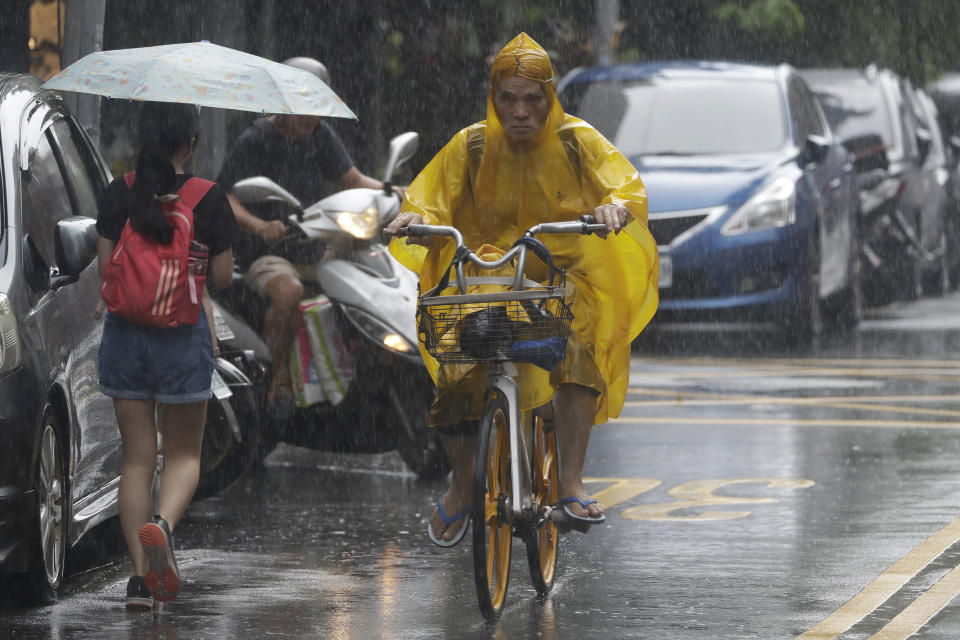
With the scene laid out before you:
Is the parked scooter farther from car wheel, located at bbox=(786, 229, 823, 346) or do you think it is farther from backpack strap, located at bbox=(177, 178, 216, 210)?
car wheel, located at bbox=(786, 229, 823, 346)

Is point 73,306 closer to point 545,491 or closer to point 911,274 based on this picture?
point 545,491

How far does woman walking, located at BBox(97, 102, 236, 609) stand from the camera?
22.8 ft

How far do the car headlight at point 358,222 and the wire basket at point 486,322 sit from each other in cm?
321

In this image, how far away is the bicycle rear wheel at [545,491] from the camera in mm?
7156

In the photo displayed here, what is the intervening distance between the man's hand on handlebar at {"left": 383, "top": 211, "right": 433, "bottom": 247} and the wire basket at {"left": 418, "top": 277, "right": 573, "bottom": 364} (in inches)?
13.2

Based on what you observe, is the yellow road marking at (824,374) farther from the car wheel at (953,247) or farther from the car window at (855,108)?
the car wheel at (953,247)

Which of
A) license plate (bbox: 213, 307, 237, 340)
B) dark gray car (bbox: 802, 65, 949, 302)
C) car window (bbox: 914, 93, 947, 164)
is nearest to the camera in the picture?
license plate (bbox: 213, 307, 237, 340)

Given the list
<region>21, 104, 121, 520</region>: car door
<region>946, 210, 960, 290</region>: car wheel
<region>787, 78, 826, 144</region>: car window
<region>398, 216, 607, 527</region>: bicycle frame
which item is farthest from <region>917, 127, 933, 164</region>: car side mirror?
<region>398, 216, 607, 527</region>: bicycle frame

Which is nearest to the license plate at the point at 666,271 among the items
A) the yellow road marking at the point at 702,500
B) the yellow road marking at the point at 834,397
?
the yellow road marking at the point at 834,397

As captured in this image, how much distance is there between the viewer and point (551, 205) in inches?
286

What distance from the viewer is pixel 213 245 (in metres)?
7.13

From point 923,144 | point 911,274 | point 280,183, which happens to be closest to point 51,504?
point 280,183

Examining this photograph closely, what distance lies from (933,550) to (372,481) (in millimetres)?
3177

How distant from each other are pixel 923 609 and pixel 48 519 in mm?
2772
